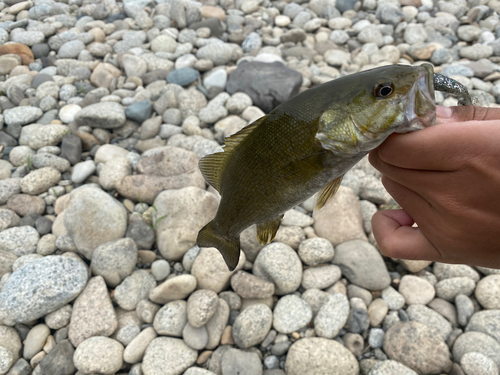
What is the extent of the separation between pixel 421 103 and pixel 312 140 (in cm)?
41

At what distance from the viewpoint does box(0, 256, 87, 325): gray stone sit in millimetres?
3105

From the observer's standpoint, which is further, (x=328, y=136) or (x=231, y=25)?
(x=231, y=25)

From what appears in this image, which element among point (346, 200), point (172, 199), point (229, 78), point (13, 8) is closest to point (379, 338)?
point (346, 200)

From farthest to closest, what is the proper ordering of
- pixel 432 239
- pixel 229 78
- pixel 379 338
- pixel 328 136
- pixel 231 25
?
pixel 231 25, pixel 229 78, pixel 379 338, pixel 432 239, pixel 328 136

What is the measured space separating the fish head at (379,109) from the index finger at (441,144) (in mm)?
47

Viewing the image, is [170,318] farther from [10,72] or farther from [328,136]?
[10,72]

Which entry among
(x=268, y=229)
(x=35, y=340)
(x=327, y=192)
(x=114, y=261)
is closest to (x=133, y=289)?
(x=114, y=261)

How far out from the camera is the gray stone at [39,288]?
311 cm

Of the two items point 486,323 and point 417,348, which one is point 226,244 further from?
point 486,323

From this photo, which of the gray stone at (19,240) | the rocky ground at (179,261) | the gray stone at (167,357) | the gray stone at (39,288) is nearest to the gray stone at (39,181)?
the rocky ground at (179,261)

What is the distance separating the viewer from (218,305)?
128 inches

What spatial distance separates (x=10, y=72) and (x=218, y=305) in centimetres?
548

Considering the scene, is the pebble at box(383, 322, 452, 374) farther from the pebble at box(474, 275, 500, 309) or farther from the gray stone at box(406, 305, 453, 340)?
the pebble at box(474, 275, 500, 309)

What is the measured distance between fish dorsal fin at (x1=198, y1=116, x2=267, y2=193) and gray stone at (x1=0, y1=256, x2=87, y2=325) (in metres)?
2.18
